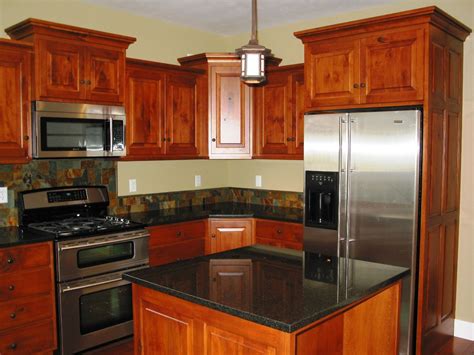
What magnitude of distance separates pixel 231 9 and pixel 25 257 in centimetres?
260

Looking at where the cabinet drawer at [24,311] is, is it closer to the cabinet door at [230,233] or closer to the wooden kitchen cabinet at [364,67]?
the cabinet door at [230,233]

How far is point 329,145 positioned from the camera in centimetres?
364

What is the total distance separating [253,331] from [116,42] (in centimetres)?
278

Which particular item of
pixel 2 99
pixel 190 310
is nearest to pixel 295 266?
pixel 190 310

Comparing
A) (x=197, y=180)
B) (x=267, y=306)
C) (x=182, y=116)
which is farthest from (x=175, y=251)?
(x=267, y=306)

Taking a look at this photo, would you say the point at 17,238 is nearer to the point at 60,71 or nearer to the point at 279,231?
the point at 60,71

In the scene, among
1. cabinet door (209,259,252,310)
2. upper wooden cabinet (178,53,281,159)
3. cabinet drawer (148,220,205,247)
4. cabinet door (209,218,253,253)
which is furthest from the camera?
upper wooden cabinet (178,53,281,159)

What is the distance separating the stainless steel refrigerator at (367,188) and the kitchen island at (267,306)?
1.03 meters

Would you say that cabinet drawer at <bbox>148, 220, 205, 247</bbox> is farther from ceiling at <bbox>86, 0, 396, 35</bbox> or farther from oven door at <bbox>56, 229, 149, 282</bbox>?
ceiling at <bbox>86, 0, 396, 35</bbox>

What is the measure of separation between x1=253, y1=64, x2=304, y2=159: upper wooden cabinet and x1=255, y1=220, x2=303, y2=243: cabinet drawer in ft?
2.03

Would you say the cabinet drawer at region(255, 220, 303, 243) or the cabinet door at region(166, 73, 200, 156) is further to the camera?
the cabinet door at region(166, 73, 200, 156)

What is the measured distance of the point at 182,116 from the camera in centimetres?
439

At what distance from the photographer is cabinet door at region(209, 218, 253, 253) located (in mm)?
4320

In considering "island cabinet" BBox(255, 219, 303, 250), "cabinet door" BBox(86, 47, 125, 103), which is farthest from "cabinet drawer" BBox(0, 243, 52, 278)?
"island cabinet" BBox(255, 219, 303, 250)
